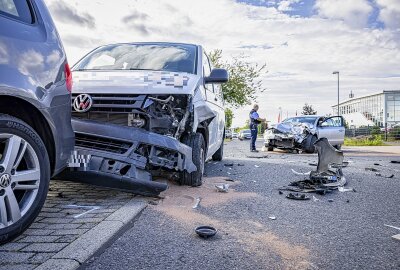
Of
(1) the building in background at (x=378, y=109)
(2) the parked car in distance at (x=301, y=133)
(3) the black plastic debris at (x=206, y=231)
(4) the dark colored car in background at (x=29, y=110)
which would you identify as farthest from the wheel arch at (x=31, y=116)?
(1) the building in background at (x=378, y=109)

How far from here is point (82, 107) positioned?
4.22m

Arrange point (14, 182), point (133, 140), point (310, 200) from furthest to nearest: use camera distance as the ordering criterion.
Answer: point (310, 200), point (133, 140), point (14, 182)

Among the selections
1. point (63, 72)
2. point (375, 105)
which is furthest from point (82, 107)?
point (375, 105)

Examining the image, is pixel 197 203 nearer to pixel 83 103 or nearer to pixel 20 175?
pixel 83 103

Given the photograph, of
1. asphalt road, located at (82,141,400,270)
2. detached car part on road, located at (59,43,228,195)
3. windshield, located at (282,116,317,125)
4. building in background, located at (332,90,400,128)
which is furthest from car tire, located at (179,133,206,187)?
building in background, located at (332,90,400,128)

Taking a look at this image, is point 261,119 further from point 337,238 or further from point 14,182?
point 14,182

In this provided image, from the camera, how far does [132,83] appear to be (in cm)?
438

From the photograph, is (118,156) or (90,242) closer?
(90,242)

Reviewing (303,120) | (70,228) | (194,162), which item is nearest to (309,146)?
(303,120)

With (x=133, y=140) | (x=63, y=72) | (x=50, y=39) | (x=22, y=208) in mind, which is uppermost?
(x=50, y=39)

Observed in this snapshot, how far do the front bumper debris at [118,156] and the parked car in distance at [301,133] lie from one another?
9.63 m

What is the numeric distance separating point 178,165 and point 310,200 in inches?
68.8

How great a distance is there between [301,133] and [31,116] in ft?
37.6

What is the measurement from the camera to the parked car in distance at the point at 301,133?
13320mm
